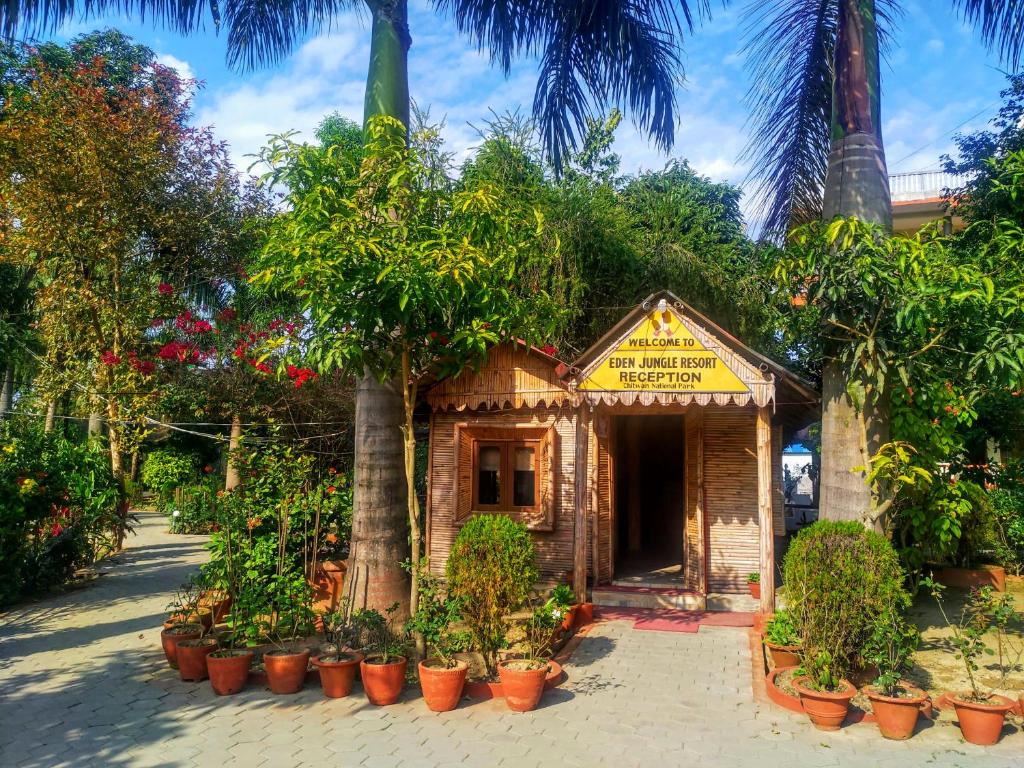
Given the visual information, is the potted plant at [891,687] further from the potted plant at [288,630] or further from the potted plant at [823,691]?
the potted plant at [288,630]

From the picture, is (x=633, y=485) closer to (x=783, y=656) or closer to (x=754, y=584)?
(x=754, y=584)

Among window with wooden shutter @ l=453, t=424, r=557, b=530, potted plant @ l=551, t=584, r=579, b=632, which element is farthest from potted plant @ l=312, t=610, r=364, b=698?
window with wooden shutter @ l=453, t=424, r=557, b=530

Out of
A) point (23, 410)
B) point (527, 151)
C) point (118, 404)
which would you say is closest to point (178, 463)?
point (23, 410)

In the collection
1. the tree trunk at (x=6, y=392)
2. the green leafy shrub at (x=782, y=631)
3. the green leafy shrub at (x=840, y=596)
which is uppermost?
the tree trunk at (x=6, y=392)

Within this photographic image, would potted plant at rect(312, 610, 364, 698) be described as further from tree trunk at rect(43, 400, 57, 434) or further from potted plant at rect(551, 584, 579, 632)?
tree trunk at rect(43, 400, 57, 434)

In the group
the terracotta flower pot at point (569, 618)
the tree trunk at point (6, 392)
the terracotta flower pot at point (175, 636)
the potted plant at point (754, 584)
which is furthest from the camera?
the tree trunk at point (6, 392)

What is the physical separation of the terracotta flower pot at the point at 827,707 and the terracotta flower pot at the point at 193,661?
17.8 ft

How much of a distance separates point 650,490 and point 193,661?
32.1 ft

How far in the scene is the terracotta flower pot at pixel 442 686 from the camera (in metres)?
5.75

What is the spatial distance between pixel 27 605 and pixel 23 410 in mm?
8296

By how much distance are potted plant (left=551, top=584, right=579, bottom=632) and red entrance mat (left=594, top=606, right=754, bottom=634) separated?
586mm

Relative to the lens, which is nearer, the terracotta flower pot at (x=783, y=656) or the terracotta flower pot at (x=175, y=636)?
the terracotta flower pot at (x=783, y=656)

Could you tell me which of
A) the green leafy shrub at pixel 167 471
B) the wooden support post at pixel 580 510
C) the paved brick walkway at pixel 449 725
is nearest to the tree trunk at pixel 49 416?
the green leafy shrub at pixel 167 471

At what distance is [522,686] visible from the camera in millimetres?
5727
